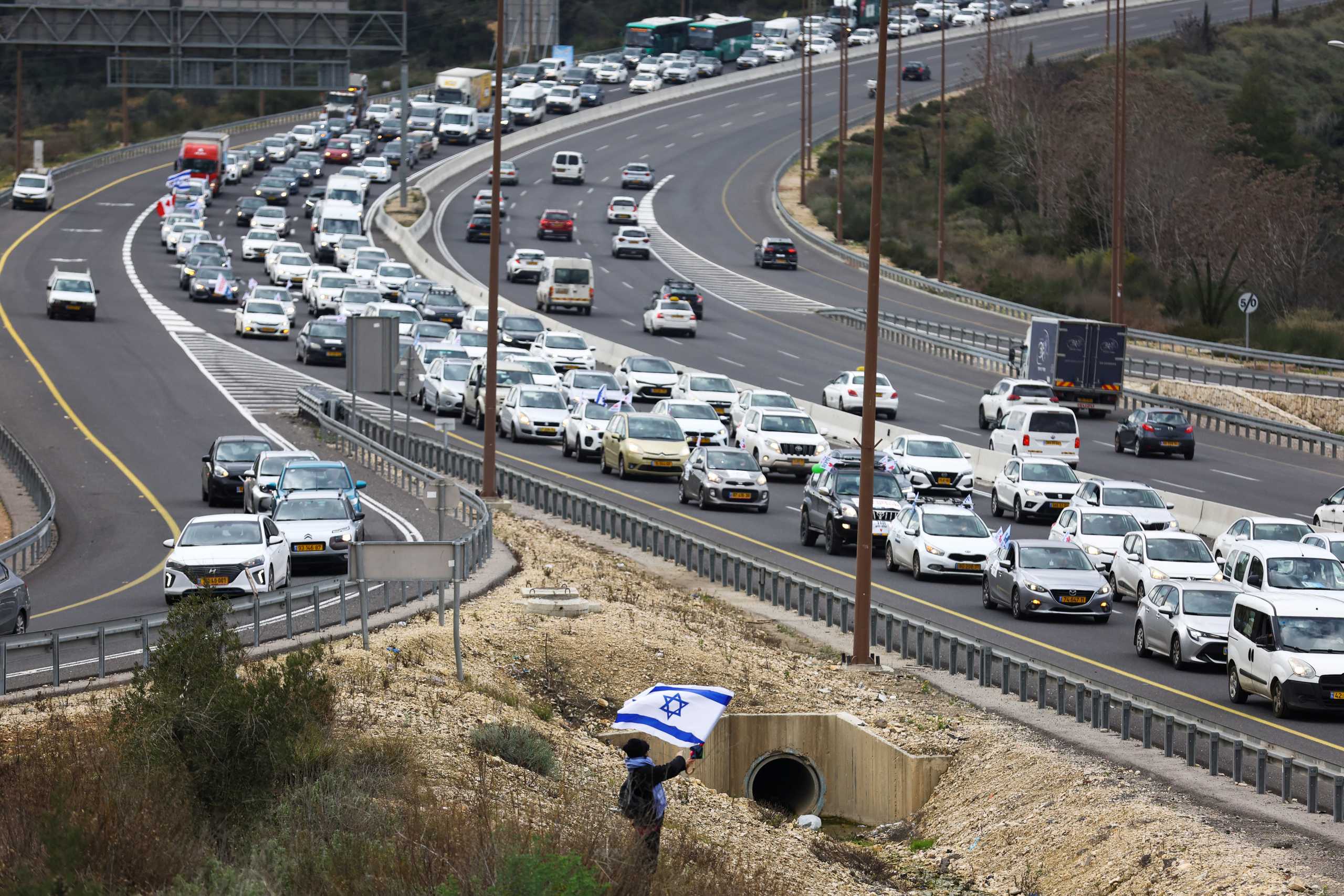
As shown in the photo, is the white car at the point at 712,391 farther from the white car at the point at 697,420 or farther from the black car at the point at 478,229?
the black car at the point at 478,229

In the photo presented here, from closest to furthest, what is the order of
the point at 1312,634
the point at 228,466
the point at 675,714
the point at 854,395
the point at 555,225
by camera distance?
the point at 675,714
the point at 1312,634
the point at 228,466
the point at 854,395
the point at 555,225

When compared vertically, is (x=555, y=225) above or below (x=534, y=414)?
above

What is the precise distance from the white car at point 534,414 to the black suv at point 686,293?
20.5 m

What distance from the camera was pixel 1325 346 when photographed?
2670 inches

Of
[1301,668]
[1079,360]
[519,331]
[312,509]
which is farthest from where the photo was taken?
[519,331]

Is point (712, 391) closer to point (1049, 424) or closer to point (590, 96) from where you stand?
point (1049, 424)

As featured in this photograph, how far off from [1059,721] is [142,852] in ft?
43.8

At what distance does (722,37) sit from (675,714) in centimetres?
13163

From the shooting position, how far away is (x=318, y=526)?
29.8 meters

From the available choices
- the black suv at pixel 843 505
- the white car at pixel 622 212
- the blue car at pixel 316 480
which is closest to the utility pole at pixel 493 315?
the blue car at pixel 316 480

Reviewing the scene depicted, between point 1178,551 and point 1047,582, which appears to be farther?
point 1178,551

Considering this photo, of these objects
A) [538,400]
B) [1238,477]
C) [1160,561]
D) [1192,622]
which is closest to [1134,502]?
[1160,561]

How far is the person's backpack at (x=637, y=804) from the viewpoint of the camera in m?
14.1

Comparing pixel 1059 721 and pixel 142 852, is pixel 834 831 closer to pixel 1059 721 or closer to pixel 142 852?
pixel 1059 721
